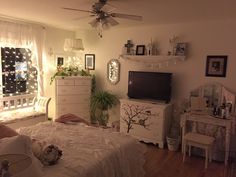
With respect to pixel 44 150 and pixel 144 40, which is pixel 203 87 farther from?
pixel 44 150

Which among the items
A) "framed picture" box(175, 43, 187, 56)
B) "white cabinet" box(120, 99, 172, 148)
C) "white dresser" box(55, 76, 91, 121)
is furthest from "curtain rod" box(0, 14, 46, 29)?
"framed picture" box(175, 43, 187, 56)

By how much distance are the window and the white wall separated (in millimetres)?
1636

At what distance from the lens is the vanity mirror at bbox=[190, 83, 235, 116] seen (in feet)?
12.0

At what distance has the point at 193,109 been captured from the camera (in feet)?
12.4

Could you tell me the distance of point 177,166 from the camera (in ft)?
11.2

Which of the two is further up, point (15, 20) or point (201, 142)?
point (15, 20)

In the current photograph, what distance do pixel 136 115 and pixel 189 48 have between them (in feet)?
5.66

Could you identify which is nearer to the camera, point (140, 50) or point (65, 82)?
point (140, 50)

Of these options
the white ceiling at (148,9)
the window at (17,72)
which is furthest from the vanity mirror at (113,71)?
the window at (17,72)

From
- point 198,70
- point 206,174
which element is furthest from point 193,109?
point 206,174

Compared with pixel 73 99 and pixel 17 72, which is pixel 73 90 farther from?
pixel 17 72

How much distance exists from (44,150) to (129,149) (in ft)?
3.27

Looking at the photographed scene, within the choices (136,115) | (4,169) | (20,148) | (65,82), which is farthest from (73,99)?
(4,169)

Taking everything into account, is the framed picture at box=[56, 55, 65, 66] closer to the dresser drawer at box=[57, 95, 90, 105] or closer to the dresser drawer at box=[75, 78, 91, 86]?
the dresser drawer at box=[75, 78, 91, 86]
